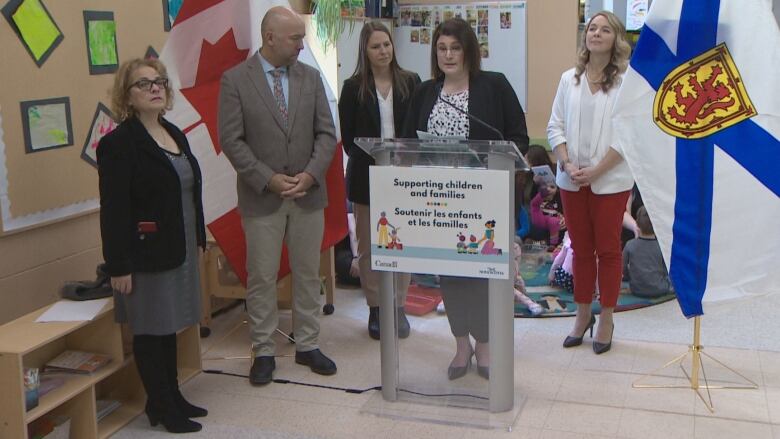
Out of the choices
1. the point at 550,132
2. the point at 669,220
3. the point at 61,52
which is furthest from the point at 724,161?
the point at 61,52

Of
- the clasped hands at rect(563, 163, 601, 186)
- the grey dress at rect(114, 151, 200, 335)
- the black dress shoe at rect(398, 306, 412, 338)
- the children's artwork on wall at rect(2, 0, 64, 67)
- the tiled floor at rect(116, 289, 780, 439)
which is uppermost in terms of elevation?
the children's artwork on wall at rect(2, 0, 64, 67)

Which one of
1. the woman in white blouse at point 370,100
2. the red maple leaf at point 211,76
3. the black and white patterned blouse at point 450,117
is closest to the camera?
the black and white patterned blouse at point 450,117

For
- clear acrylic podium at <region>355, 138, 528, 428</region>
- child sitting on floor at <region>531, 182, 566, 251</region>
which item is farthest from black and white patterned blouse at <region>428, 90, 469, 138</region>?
child sitting on floor at <region>531, 182, 566, 251</region>

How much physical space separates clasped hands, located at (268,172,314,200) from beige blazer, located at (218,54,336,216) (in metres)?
0.02

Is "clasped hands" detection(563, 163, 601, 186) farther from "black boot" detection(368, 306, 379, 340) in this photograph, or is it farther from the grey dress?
the grey dress

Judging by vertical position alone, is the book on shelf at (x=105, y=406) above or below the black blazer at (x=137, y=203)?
below

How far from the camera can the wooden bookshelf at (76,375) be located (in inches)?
107

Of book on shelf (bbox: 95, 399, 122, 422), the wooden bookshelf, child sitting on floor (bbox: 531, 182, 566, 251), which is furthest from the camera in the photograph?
child sitting on floor (bbox: 531, 182, 566, 251)

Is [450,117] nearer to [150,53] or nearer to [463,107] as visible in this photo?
[463,107]

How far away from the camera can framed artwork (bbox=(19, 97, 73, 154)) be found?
10.5ft

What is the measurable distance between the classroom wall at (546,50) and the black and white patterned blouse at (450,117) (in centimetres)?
321

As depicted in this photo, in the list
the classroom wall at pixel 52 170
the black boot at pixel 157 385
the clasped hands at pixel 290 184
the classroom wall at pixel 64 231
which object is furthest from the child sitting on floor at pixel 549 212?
the black boot at pixel 157 385

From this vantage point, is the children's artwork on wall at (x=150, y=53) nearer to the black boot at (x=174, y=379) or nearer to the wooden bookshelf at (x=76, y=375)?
the wooden bookshelf at (x=76, y=375)

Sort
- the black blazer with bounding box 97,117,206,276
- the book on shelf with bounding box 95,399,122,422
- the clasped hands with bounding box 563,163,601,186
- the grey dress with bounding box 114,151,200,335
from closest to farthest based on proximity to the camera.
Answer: the black blazer with bounding box 97,117,206,276
the grey dress with bounding box 114,151,200,335
the book on shelf with bounding box 95,399,122,422
the clasped hands with bounding box 563,163,601,186
